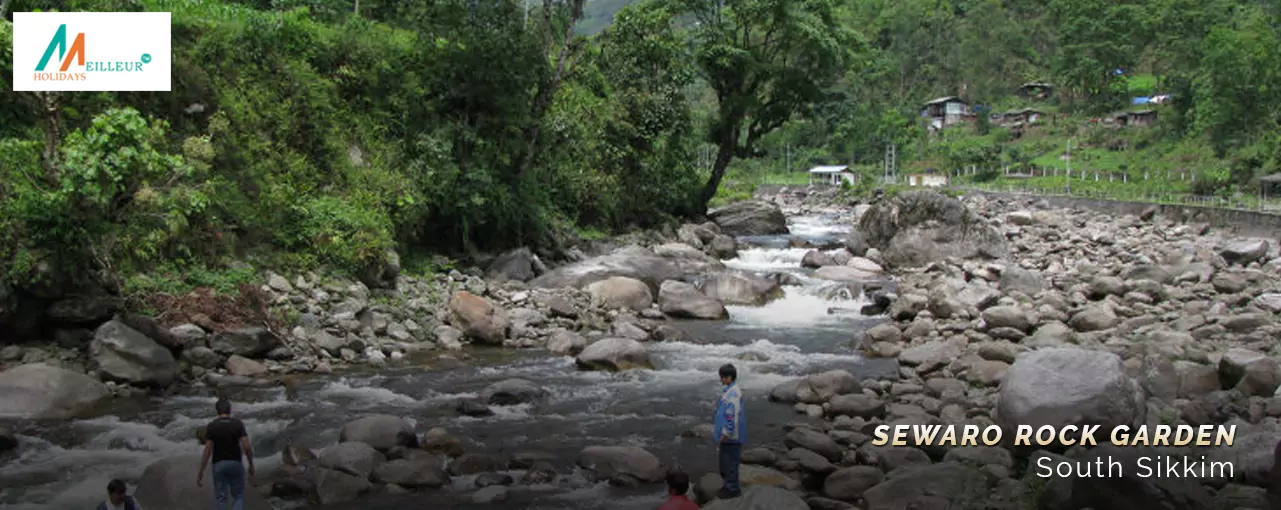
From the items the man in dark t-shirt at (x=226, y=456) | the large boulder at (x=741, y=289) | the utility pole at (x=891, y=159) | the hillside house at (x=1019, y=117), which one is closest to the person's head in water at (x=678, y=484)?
the man in dark t-shirt at (x=226, y=456)

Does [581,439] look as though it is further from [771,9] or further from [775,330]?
[771,9]

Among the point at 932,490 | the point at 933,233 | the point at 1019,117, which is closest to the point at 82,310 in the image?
the point at 932,490

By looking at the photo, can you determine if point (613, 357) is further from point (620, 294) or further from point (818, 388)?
point (620, 294)

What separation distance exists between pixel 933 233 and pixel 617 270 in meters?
10.5

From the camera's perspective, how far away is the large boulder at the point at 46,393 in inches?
408

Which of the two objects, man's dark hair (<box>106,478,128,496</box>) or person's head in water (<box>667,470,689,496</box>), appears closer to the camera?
man's dark hair (<box>106,478,128,496</box>)

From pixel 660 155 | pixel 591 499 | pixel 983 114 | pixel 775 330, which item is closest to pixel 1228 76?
pixel 983 114

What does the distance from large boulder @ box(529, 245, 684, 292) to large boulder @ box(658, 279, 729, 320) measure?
910 mm

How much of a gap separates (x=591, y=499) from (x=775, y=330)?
9562 mm

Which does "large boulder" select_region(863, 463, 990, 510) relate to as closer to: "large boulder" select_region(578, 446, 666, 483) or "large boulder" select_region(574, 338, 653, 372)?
"large boulder" select_region(578, 446, 666, 483)

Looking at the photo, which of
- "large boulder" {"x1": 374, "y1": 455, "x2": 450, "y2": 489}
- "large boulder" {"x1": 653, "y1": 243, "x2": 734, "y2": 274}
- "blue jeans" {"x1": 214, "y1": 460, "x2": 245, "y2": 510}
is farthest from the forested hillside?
"blue jeans" {"x1": 214, "y1": 460, "x2": 245, "y2": 510}

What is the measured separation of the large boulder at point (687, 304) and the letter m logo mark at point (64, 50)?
11509mm

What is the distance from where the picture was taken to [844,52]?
31938 millimetres

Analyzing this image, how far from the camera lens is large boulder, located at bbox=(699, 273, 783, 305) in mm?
20188
